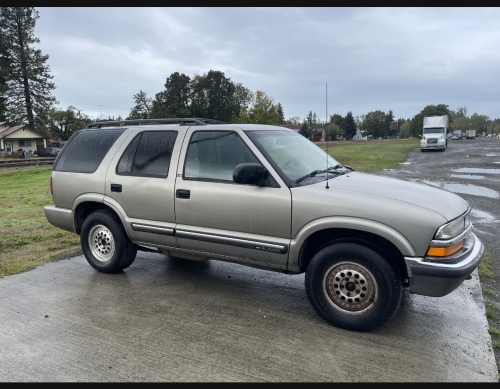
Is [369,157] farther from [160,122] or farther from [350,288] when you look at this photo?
[350,288]

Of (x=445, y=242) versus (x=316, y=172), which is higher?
(x=316, y=172)

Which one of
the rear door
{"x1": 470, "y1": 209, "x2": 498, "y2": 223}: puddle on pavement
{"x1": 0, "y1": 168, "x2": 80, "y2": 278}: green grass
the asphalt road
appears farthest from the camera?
{"x1": 470, "y1": 209, "x2": 498, "y2": 223}: puddle on pavement

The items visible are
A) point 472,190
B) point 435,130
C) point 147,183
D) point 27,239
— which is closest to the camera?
point 147,183

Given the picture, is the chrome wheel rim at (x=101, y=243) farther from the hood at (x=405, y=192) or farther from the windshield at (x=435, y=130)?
the windshield at (x=435, y=130)

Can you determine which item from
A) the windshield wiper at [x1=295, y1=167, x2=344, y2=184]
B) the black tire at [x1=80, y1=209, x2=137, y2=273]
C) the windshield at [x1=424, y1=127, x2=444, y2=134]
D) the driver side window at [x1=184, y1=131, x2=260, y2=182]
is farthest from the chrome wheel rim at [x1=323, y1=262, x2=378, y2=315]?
the windshield at [x1=424, y1=127, x2=444, y2=134]

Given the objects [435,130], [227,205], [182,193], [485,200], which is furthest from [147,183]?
[435,130]

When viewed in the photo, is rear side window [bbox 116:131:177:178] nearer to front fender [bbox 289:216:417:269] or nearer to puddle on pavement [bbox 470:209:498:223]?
front fender [bbox 289:216:417:269]

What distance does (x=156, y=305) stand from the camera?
415 cm

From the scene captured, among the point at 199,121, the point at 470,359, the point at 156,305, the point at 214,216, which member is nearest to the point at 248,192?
the point at 214,216

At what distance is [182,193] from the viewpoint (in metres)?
4.29

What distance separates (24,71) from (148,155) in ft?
196

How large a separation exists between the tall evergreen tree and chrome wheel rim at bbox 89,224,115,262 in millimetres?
58485

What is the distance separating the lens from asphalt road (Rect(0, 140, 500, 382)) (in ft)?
9.76
